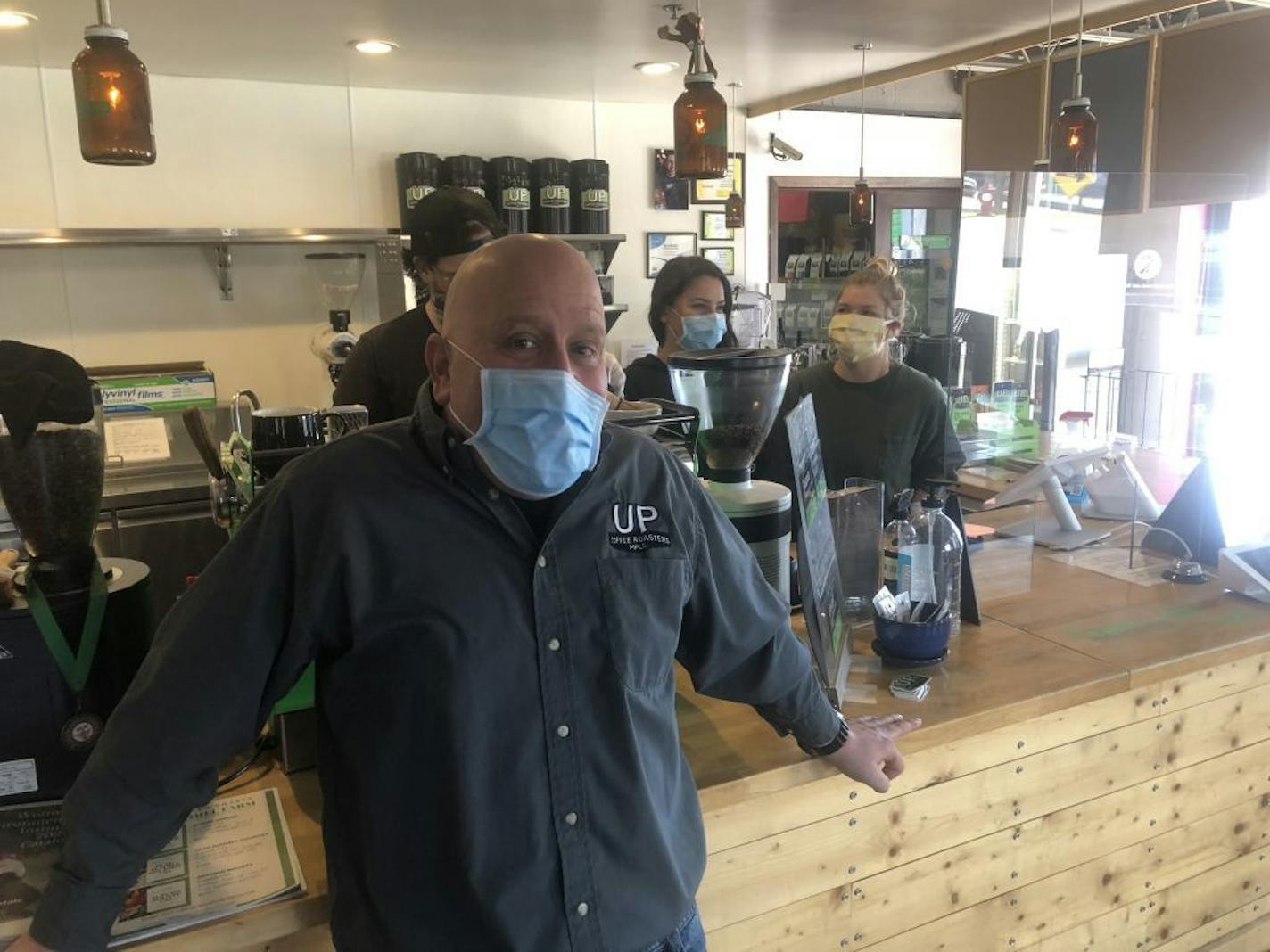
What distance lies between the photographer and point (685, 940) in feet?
4.10

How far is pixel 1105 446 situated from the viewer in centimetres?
257

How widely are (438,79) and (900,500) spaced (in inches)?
144

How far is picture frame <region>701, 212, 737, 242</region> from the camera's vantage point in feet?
19.6

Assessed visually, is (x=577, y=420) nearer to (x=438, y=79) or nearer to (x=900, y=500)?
(x=900, y=500)

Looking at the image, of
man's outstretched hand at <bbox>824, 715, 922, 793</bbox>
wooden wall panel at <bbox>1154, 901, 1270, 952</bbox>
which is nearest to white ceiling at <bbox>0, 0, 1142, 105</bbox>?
man's outstretched hand at <bbox>824, 715, 922, 793</bbox>

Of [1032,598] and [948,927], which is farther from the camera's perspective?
[1032,598]

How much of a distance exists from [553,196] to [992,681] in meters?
3.95

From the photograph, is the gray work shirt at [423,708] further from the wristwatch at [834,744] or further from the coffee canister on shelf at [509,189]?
the coffee canister on shelf at [509,189]

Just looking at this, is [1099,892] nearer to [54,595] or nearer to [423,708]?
[423,708]

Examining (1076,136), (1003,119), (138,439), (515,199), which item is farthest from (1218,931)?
(515,199)

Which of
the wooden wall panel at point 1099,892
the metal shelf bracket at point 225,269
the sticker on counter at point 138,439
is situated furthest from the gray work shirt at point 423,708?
the metal shelf bracket at point 225,269

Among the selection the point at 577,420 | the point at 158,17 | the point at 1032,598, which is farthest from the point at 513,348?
the point at 158,17

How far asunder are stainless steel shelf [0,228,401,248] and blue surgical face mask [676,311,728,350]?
2054 mm

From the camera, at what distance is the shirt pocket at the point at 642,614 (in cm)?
115
